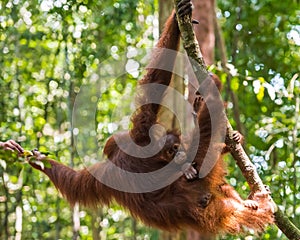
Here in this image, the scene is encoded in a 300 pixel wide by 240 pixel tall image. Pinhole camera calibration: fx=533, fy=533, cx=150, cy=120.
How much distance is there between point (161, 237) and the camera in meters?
4.88

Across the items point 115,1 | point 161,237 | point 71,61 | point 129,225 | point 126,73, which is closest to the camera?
point 161,237

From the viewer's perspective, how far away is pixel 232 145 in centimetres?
307

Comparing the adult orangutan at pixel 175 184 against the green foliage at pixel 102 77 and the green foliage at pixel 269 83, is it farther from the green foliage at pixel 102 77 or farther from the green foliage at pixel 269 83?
the green foliage at pixel 102 77

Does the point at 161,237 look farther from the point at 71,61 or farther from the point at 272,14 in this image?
the point at 272,14

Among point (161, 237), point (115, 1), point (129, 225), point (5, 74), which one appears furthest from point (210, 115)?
point (129, 225)

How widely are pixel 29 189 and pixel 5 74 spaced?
1.47 m

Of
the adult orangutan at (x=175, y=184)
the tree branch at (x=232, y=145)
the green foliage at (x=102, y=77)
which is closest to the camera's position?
the tree branch at (x=232, y=145)

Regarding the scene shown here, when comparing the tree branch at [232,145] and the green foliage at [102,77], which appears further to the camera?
the green foliage at [102,77]

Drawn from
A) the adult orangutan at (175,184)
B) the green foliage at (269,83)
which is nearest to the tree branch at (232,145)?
the adult orangutan at (175,184)

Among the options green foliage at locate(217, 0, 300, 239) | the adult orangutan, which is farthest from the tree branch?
green foliage at locate(217, 0, 300, 239)

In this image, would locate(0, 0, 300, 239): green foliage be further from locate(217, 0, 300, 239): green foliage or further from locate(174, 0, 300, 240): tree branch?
locate(174, 0, 300, 240): tree branch

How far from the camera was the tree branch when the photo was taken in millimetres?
2889

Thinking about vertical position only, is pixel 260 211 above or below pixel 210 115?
below

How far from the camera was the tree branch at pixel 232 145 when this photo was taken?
9.48ft
